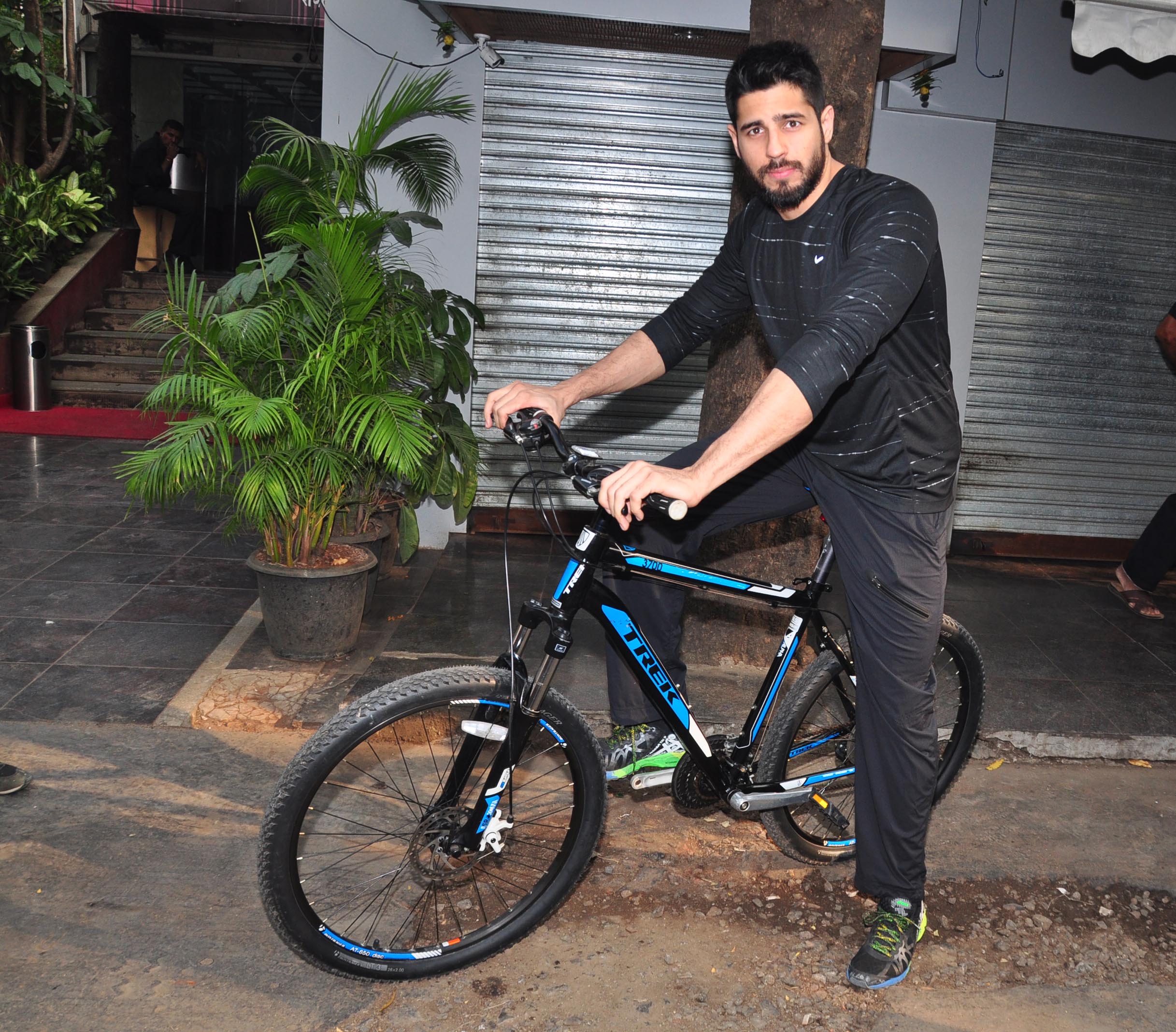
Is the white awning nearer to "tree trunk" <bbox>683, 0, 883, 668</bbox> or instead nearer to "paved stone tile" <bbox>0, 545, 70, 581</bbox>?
"tree trunk" <bbox>683, 0, 883, 668</bbox>

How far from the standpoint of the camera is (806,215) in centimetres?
285

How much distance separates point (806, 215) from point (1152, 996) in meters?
2.33

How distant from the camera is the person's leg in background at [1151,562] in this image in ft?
21.2

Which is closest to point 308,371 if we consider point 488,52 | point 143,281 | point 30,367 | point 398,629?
point 398,629

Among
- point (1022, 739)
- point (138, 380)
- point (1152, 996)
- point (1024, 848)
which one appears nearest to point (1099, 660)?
point (1022, 739)

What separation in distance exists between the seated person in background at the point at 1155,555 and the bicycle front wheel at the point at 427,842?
443 cm

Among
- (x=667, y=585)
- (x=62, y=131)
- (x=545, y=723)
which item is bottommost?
(x=545, y=723)

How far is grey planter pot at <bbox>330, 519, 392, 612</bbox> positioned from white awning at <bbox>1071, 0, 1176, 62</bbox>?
4.20 metres

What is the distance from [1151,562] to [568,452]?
5.15m

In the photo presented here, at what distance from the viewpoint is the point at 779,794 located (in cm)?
327

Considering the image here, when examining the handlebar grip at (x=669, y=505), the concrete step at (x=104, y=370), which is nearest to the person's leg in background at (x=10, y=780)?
the handlebar grip at (x=669, y=505)

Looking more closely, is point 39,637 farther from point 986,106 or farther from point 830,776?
point 986,106

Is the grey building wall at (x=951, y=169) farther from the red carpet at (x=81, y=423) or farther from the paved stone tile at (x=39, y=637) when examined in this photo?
the red carpet at (x=81, y=423)

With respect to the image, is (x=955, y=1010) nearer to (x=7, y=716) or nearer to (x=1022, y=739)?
(x=1022, y=739)
